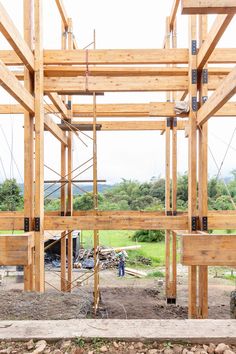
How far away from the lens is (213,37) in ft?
15.0

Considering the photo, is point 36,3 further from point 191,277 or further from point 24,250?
point 191,277

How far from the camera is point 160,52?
5785 millimetres

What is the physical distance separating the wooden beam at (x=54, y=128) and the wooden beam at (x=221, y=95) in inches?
116

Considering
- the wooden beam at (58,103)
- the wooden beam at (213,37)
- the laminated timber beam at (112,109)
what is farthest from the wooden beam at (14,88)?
the wooden beam at (213,37)

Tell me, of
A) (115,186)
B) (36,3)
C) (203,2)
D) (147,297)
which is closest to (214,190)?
(115,186)

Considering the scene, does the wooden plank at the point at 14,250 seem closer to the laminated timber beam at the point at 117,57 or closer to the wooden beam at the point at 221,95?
the wooden beam at the point at 221,95

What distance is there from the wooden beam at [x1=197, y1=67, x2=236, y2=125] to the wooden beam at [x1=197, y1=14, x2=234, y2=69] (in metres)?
0.79

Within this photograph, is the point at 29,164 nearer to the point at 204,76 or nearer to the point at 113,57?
the point at 113,57

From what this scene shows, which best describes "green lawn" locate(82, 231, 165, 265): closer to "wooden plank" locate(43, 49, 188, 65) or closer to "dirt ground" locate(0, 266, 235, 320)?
"dirt ground" locate(0, 266, 235, 320)

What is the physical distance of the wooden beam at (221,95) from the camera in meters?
3.53

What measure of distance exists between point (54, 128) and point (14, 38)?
2.86 metres

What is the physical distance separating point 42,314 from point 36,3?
4.95 metres

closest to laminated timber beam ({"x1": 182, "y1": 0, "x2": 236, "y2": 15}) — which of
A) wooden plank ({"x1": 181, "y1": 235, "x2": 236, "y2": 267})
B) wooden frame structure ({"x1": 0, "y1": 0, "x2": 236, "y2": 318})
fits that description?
wooden plank ({"x1": 181, "y1": 235, "x2": 236, "y2": 267})

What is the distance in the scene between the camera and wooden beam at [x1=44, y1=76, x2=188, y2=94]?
19.4 ft
